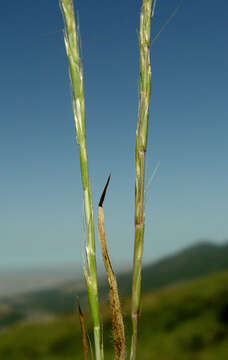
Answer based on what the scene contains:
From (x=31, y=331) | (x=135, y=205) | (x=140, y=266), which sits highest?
(x=135, y=205)

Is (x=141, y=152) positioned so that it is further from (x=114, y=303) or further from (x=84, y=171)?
(x=114, y=303)

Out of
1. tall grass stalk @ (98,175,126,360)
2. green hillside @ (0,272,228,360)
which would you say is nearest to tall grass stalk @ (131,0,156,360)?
tall grass stalk @ (98,175,126,360)

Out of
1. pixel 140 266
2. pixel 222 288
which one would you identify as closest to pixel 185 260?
pixel 222 288

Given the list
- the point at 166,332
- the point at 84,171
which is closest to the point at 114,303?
the point at 84,171

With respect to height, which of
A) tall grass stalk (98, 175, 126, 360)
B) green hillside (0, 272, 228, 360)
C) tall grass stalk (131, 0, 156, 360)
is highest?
tall grass stalk (131, 0, 156, 360)

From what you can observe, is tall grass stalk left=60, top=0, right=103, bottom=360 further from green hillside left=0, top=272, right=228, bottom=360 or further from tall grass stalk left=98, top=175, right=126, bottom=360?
green hillside left=0, top=272, right=228, bottom=360

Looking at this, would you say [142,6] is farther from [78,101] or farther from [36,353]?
[36,353]
